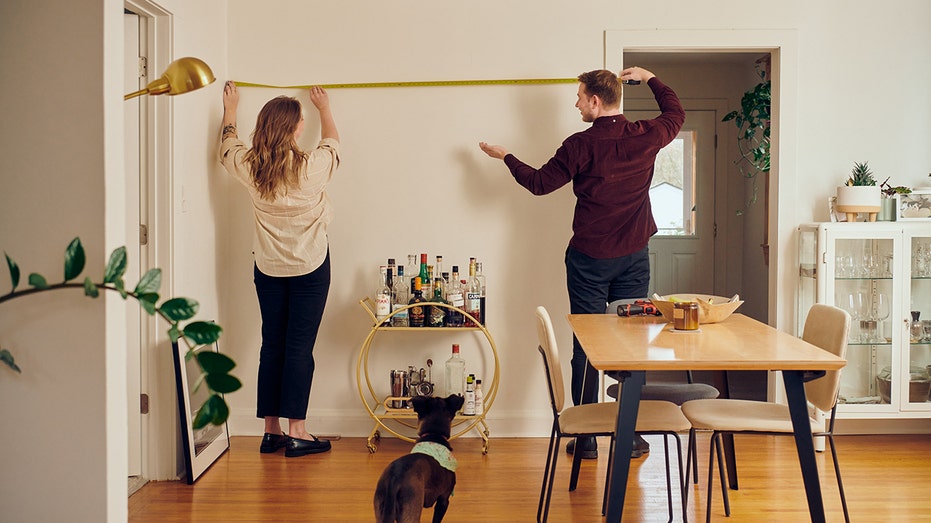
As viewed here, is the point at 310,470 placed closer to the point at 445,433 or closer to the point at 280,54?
the point at 445,433

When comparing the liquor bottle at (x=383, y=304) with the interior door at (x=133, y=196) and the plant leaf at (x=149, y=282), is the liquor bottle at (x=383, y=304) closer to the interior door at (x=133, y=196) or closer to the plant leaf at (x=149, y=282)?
the interior door at (x=133, y=196)

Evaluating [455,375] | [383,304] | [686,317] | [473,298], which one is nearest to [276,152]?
[383,304]

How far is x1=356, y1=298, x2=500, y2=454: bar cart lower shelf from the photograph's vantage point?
4082 millimetres

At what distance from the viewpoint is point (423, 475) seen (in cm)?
255

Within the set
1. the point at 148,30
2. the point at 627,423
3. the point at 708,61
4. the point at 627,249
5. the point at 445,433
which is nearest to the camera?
the point at 627,423

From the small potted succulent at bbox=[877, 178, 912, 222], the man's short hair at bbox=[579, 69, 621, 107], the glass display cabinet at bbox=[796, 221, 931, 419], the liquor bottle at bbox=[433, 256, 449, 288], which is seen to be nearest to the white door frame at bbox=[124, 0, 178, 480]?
the liquor bottle at bbox=[433, 256, 449, 288]

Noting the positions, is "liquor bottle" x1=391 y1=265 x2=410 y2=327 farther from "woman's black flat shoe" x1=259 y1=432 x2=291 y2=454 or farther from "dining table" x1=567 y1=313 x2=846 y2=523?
"dining table" x1=567 y1=313 x2=846 y2=523

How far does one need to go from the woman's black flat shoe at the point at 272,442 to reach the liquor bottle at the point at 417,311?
84cm

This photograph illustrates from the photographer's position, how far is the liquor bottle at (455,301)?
4.12 m

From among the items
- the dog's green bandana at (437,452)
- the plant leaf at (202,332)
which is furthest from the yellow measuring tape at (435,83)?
the plant leaf at (202,332)

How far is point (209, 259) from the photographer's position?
13.5 ft

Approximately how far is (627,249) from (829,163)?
1335mm

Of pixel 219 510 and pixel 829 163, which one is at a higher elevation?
pixel 829 163

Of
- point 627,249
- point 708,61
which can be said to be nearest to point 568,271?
point 627,249
